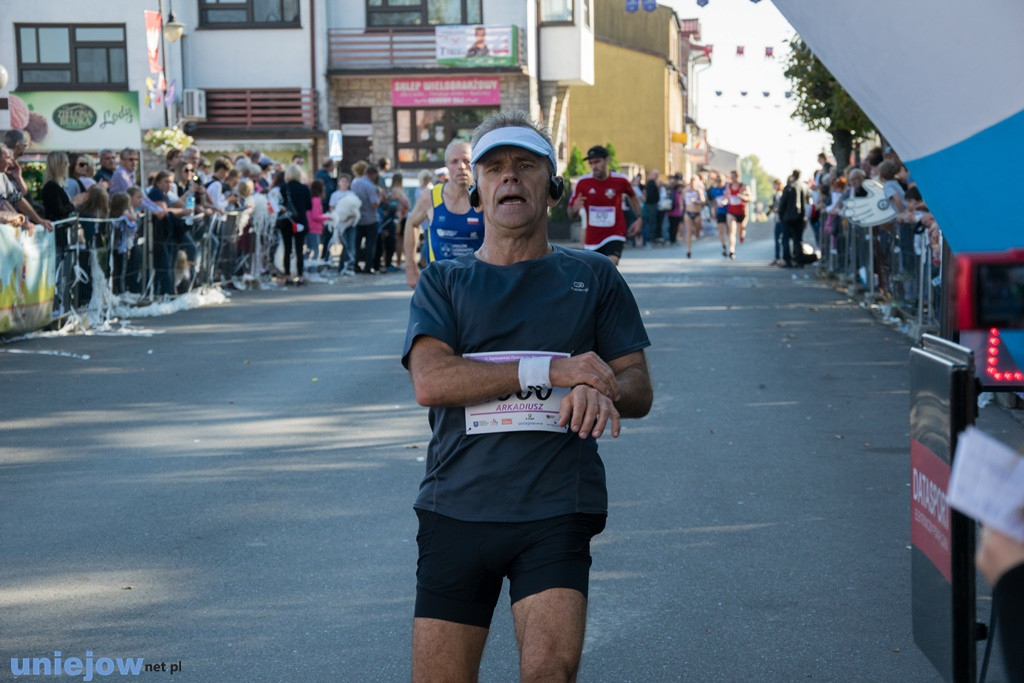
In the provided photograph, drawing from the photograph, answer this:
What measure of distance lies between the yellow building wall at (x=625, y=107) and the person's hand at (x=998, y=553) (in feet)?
194

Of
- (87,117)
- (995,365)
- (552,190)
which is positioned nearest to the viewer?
(552,190)

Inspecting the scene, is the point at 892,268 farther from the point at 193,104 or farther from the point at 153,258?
the point at 193,104

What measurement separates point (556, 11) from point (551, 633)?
4509 cm

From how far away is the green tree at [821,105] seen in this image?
88.7 ft

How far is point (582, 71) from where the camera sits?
47531mm

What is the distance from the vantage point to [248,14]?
4309 centimetres

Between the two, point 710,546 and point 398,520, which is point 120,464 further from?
point 710,546

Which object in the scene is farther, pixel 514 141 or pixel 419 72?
pixel 419 72

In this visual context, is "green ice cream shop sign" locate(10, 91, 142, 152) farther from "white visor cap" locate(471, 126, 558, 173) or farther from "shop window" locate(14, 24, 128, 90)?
"white visor cap" locate(471, 126, 558, 173)

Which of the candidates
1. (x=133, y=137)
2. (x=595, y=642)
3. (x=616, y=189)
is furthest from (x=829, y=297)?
(x=133, y=137)

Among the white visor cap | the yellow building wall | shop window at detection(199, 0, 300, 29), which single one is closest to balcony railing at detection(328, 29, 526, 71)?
shop window at detection(199, 0, 300, 29)

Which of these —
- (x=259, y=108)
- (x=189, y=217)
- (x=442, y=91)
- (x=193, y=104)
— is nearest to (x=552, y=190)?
(x=189, y=217)

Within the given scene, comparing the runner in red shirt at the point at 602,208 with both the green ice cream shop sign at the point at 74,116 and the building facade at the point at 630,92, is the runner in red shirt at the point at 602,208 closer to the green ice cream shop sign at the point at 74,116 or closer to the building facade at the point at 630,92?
the green ice cream shop sign at the point at 74,116

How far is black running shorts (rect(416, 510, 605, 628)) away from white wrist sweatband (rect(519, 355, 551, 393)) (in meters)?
0.32
